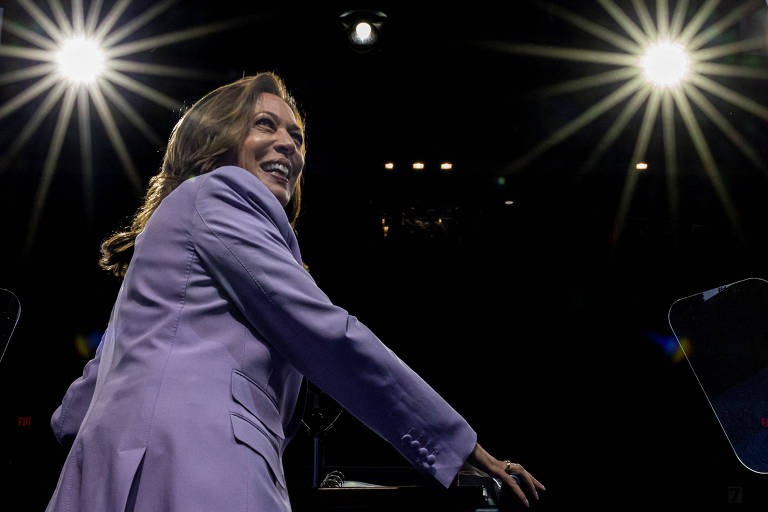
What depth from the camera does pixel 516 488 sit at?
0.84 m

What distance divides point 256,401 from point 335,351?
12 centimetres

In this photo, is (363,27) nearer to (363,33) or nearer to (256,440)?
(363,33)

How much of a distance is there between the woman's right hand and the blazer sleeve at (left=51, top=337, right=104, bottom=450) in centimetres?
65

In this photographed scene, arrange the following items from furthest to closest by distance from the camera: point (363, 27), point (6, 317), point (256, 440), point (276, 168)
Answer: point (363, 27)
point (6, 317)
point (276, 168)
point (256, 440)

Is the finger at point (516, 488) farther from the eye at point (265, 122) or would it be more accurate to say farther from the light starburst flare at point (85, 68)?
the light starburst flare at point (85, 68)

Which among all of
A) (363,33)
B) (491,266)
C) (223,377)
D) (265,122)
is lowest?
(223,377)

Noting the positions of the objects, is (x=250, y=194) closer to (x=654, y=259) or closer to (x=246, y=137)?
(x=246, y=137)

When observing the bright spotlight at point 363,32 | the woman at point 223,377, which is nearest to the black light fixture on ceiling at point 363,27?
the bright spotlight at point 363,32

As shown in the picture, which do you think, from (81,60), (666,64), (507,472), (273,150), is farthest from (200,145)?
(666,64)

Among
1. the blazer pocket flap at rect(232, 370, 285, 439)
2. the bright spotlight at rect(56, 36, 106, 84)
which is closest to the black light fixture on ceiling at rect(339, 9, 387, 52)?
the bright spotlight at rect(56, 36, 106, 84)

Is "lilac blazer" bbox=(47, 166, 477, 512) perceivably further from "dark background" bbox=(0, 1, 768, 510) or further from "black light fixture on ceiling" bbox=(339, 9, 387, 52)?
"dark background" bbox=(0, 1, 768, 510)

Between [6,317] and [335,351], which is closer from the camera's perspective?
→ [335,351]

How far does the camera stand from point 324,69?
3.72 metres

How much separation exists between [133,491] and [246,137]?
76cm
